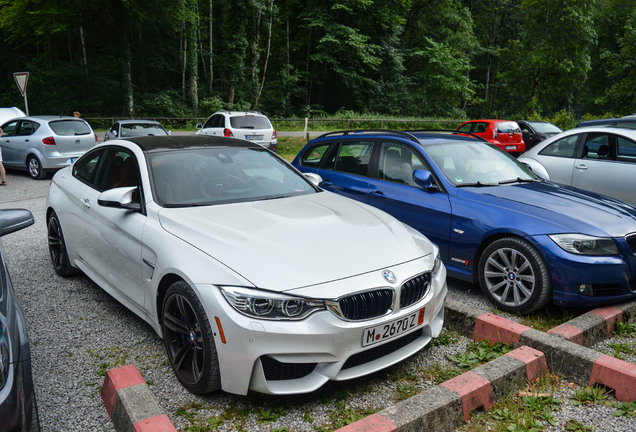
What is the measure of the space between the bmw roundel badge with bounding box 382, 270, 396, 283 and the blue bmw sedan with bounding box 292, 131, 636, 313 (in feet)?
6.16

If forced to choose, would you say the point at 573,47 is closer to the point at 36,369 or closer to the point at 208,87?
the point at 208,87

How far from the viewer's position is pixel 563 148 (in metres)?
7.88

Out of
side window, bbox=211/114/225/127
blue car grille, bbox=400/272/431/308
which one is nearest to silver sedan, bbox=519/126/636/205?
blue car grille, bbox=400/272/431/308

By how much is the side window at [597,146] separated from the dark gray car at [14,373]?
778cm

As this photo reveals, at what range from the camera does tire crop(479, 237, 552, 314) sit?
4234 millimetres

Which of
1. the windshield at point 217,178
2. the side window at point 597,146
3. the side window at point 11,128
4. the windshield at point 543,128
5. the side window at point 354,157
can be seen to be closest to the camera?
the windshield at point 217,178

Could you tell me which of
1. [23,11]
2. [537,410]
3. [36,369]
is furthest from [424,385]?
[23,11]

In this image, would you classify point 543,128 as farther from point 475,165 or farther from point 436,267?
point 436,267

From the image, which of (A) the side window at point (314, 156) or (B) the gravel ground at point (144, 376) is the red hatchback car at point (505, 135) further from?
(B) the gravel ground at point (144, 376)

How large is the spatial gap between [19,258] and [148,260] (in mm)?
3658

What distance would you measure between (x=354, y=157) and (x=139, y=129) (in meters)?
11.6

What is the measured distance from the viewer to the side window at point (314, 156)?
6703 mm

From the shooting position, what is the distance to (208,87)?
40.1 metres

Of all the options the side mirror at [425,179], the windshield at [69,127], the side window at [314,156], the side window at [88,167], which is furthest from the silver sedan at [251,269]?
the windshield at [69,127]
